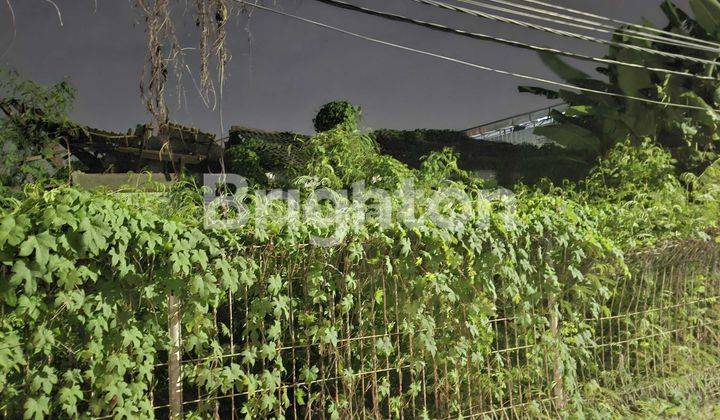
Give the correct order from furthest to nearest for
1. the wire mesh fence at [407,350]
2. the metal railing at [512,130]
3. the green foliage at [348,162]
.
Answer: the metal railing at [512,130]
the green foliage at [348,162]
the wire mesh fence at [407,350]

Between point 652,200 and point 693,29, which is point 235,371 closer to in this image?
point 652,200

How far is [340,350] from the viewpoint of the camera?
4535mm

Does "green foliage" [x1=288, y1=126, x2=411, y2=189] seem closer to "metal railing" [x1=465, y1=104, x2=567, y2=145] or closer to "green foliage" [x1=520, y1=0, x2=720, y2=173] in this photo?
"green foliage" [x1=520, y1=0, x2=720, y2=173]

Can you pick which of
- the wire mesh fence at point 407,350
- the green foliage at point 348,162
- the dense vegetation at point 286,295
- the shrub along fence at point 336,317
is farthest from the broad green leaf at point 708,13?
the green foliage at point 348,162

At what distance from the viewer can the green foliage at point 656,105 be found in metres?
12.2

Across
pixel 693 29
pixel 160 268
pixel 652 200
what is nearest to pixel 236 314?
pixel 160 268

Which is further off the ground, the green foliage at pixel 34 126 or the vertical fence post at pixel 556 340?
the green foliage at pixel 34 126

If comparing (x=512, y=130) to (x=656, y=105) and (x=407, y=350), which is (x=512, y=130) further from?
(x=407, y=350)

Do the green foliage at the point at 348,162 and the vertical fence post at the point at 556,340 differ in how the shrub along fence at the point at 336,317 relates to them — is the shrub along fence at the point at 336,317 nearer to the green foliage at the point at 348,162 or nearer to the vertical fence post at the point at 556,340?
the vertical fence post at the point at 556,340

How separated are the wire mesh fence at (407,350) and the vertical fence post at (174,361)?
0.06m

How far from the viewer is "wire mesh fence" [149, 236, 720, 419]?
13.5 feet

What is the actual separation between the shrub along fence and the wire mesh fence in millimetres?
16

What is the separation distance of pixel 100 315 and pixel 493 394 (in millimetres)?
3136

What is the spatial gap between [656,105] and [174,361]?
1121 centimetres
